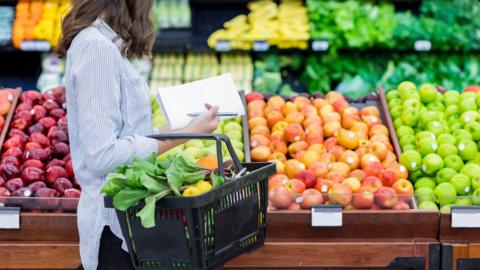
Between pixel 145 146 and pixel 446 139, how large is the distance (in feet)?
5.69

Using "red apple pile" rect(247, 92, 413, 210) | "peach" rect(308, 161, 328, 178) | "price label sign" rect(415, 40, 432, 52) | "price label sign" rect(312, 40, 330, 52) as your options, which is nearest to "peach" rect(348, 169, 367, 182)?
"red apple pile" rect(247, 92, 413, 210)

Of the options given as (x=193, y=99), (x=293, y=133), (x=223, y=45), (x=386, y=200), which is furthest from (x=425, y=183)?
(x=223, y=45)

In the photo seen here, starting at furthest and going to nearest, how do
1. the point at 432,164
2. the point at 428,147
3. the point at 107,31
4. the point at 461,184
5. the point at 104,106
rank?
1. the point at 428,147
2. the point at 432,164
3. the point at 461,184
4. the point at 107,31
5. the point at 104,106

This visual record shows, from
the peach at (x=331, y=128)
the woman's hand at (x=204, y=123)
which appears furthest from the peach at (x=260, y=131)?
the woman's hand at (x=204, y=123)

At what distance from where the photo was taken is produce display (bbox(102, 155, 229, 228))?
2018mm

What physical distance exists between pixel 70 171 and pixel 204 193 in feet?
4.81

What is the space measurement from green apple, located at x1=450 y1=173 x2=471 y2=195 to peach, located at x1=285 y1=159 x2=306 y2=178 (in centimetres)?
59

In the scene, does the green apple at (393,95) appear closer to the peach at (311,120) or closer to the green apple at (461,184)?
the peach at (311,120)

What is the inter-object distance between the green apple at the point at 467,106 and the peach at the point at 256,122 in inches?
35.3

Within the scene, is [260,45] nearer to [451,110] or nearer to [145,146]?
[451,110]

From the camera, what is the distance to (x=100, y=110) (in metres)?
2.12

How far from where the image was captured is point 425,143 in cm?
351

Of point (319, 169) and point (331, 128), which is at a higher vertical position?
point (331, 128)

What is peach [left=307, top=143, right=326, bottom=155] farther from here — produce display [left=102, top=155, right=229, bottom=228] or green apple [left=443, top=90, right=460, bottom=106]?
produce display [left=102, top=155, right=229, bottom=228]
